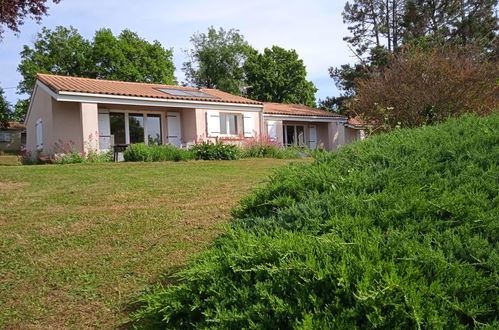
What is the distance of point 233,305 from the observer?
222 centimetres

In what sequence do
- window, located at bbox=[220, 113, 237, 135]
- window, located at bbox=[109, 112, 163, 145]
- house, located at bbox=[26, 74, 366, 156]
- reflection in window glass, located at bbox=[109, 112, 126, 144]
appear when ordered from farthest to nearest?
window, located at bbox=[220, 113, 237, 135] → window, located at bbox=[109, 112, 163, 145] → reflection in window glass, located at bbox=[109, 112, 126, 144] → house, located at bbox=[26, 74, 366, 156]

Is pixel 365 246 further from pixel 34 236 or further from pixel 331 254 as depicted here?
pixel 34 236

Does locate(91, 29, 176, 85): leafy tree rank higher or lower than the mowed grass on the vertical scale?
higher

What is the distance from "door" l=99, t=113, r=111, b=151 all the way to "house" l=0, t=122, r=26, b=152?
29810 millimetres

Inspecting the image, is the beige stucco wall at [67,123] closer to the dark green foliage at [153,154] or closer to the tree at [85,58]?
the dark green foliage at [153,154]

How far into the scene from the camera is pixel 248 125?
21156 mm

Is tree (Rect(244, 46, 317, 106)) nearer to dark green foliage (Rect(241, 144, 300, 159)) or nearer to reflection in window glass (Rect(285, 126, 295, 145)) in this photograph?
reflection in window glass (Rect(285, 126, 295, 145))

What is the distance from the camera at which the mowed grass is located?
3.23 meters

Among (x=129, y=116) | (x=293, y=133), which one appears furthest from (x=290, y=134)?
(x=129, y=116)

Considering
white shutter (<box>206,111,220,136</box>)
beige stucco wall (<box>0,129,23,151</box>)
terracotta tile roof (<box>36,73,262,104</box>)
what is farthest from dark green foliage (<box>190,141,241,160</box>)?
beige stucco wall (<box>0,129,23,151</box>)

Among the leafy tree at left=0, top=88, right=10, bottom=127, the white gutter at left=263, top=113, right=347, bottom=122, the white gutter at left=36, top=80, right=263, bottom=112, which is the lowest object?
the white gutter at left=263, top=113, right=347, bottom=122

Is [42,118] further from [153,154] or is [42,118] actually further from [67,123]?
[153,154]

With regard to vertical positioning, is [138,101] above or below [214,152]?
above

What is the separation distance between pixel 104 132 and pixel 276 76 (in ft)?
77.4
